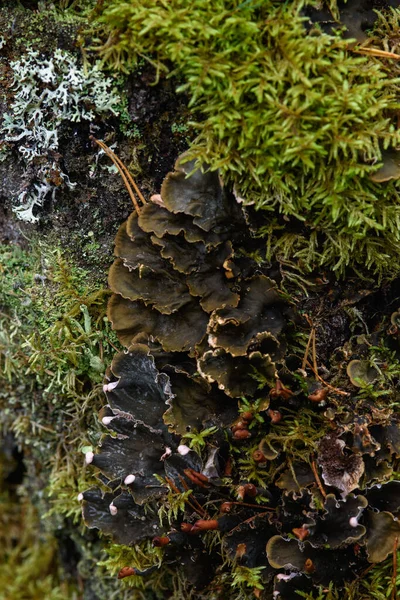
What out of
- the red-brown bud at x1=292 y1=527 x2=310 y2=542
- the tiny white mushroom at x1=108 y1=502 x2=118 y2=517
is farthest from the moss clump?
the tiny white mushroom at x1=108 y1=502 x2=118 y2=517

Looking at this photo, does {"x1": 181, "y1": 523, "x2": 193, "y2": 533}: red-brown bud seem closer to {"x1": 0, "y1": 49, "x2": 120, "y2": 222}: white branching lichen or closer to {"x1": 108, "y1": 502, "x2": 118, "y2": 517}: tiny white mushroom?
{"x1": 108, "y1": 502, "x2": 118, "y2": 517}: tiny white mushroom

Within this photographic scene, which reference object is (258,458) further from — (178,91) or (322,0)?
(322,0)

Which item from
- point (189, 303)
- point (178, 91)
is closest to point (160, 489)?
point (189, 303)

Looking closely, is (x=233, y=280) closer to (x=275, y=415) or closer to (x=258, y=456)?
(x=275, y=415)

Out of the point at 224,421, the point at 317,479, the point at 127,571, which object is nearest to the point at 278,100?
the point at 224,421

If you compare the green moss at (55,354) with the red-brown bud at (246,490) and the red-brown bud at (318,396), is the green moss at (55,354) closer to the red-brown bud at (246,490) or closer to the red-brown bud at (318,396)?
the red-brown bud at (246,490)
